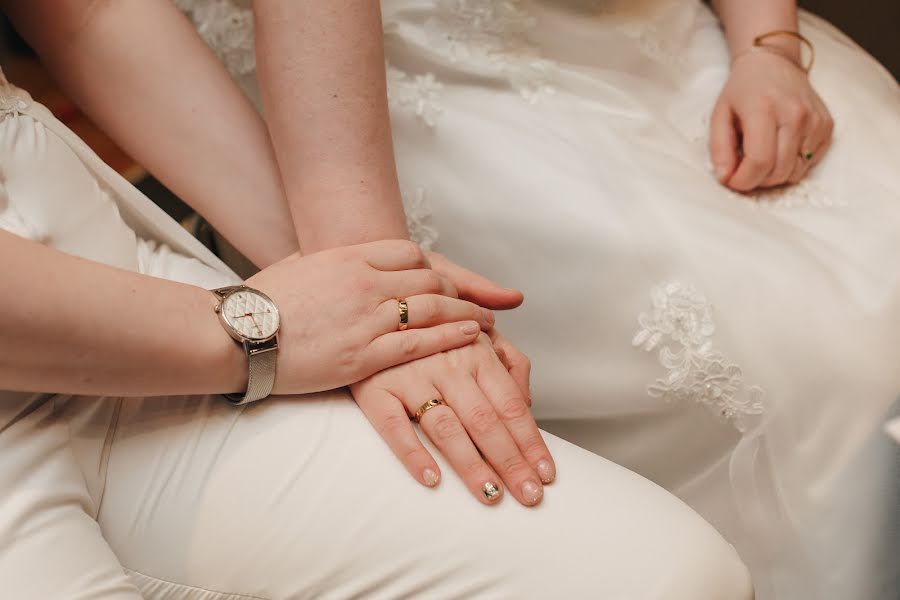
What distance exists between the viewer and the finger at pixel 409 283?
0.81 meters

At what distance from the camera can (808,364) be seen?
0.89 metres

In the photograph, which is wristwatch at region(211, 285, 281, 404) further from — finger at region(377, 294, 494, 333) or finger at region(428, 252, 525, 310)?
finger at region(428, 252, 525, 310)

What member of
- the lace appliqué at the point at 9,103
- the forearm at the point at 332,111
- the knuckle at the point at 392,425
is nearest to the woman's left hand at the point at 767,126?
the forearm at the point at 332,111

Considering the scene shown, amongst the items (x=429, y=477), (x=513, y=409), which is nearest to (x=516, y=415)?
(x=513, y=409)

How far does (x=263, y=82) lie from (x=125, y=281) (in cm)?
33

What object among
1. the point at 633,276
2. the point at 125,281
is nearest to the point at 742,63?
the point at 633,276

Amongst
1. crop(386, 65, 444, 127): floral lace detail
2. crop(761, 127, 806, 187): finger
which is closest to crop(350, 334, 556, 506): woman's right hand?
crop(386, 65, 444, 127): floral lace detail

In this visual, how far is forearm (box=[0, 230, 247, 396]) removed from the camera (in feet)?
2.04

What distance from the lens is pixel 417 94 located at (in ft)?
3.38

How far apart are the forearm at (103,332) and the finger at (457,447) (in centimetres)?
16

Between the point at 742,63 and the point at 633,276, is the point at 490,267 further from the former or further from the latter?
the point at 742,63

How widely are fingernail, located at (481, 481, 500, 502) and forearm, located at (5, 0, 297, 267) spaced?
411 mm

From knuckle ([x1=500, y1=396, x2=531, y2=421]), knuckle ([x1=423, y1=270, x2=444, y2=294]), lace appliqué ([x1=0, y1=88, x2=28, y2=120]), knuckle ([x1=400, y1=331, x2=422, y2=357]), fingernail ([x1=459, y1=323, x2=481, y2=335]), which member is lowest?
knuckle ([x1=500, y1=396, x2=531, y2=421])

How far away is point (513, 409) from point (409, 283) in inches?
6.3
